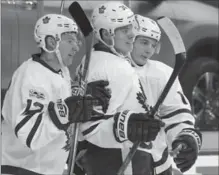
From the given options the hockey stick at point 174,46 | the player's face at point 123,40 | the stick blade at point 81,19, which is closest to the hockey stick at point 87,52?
the stick blade at point 81,19

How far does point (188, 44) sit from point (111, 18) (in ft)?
7.98

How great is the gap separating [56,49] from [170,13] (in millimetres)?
1987

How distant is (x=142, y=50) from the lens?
3254 millimetres

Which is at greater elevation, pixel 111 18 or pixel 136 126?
pixel 111 18

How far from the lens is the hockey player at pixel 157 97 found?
3.15m

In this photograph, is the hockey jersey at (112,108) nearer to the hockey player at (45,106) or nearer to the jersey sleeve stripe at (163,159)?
the hockey player at (45,106)

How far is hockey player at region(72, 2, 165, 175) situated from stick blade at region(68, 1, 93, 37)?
68 mm

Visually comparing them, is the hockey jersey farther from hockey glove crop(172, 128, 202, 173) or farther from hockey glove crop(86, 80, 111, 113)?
hockey glove crop(172, 128, 202, 173)

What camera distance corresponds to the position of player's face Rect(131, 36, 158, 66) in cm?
325

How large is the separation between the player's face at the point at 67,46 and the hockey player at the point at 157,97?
32cm

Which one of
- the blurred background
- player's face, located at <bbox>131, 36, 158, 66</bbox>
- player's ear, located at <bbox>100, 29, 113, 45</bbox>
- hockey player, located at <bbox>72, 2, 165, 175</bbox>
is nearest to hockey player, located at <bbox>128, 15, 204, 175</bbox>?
player's face, located at <bbox>131, 36, 158, 66</bbox>

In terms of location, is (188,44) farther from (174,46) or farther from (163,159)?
(174,46)

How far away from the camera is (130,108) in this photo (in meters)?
2.94

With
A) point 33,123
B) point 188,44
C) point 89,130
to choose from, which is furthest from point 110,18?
point 188,44
